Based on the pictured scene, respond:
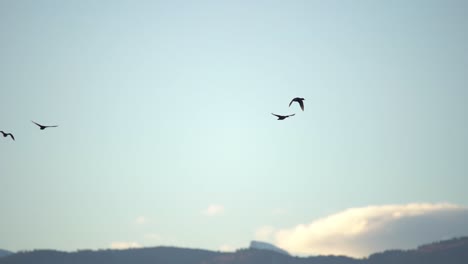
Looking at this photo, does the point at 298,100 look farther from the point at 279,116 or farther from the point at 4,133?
the point at 4,133

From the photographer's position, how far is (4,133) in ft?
219

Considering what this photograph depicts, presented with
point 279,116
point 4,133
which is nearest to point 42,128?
point 4,133

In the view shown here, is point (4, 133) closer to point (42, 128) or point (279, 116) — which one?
point (42, 128)

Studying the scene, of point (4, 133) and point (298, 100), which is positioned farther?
point (4, 133)

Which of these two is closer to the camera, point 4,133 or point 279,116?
point 279,116

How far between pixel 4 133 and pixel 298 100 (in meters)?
30.2

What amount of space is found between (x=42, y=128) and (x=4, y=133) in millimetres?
3787

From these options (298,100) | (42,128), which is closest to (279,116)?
(298,100)

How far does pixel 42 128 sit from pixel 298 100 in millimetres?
26680

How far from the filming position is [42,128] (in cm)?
6719

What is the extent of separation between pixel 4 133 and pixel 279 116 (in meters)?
29.1

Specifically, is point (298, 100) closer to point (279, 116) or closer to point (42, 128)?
point (279, 116)

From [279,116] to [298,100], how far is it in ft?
11.8

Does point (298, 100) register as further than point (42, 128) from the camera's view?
No
